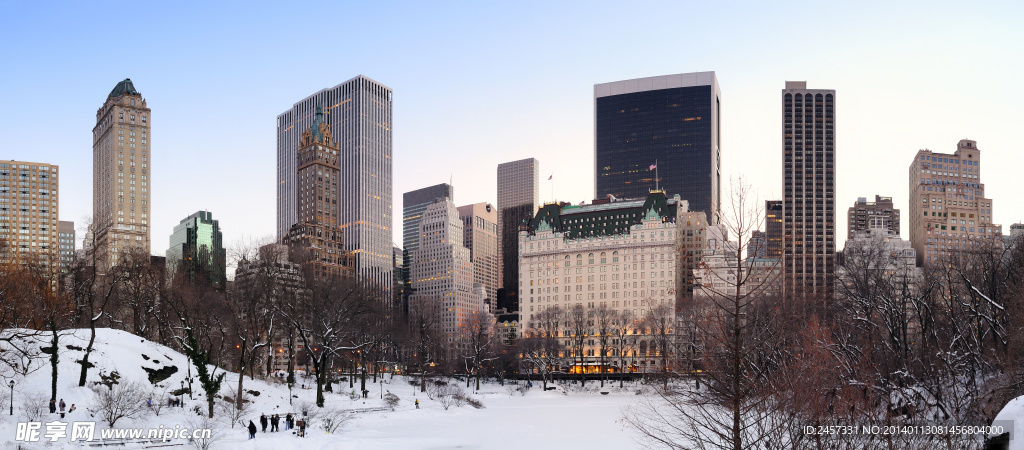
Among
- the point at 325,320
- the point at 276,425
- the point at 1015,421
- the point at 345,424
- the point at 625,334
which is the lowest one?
the point at 625,334

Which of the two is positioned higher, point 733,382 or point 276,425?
point 733,382

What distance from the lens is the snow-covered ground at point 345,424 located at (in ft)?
134

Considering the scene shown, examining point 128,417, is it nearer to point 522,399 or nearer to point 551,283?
point 522,399

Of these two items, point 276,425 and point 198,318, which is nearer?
point 276,425

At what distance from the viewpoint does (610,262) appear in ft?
618

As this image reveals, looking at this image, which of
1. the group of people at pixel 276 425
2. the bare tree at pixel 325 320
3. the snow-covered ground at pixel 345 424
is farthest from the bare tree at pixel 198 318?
the bare tree at pixel 325 320

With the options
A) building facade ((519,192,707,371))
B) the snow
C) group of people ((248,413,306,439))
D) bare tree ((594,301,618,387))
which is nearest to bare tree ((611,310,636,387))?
bare tree ((594,301,618,387))

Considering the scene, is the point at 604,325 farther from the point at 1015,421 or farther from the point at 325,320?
the point at 1015,421

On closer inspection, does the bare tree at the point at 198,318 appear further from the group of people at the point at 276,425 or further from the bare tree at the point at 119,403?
the group of people at the point at 276,425

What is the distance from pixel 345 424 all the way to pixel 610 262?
14238 centimetres

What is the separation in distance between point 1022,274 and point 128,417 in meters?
52.7

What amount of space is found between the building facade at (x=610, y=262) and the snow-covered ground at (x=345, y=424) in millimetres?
113355

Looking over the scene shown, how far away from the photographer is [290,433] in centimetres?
4288

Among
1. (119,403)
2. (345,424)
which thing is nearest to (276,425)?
(345,424)
